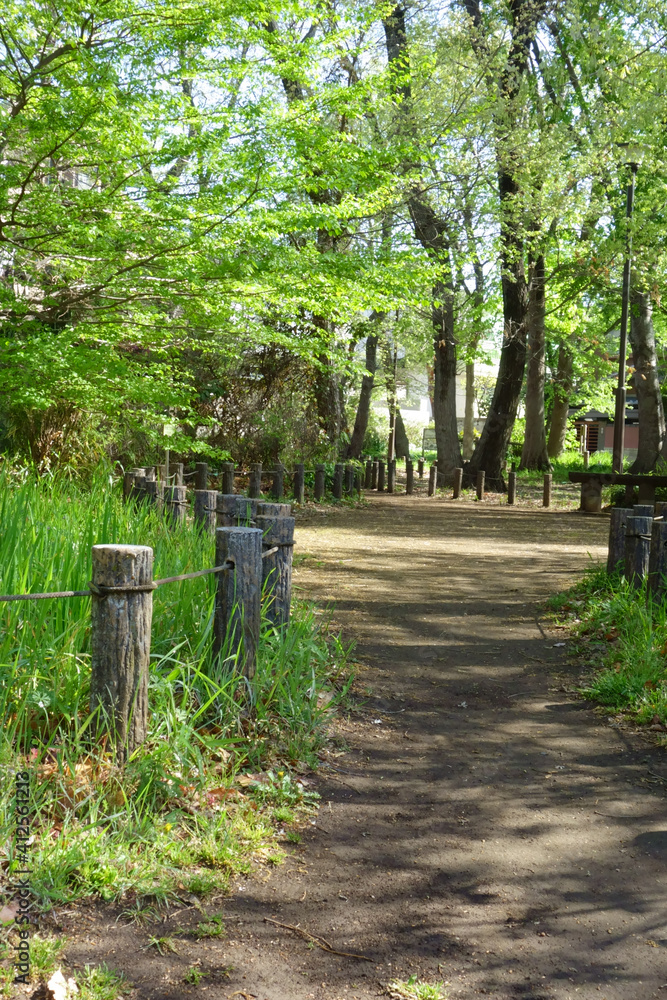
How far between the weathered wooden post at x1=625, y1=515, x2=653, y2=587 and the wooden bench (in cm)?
863

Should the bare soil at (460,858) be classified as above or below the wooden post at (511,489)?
below

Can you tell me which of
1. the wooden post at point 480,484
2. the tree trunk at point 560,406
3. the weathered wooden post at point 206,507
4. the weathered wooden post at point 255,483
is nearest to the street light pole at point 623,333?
the wooden post at point 480,484

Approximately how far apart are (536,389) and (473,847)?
89.0ft

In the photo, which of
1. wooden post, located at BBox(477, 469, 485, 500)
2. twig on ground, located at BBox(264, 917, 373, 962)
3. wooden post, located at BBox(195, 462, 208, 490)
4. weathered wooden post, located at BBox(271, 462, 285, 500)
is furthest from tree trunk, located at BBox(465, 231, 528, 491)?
twig on ground, located at BBox(264, 917, 373, 962)

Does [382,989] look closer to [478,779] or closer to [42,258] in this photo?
[478,779]

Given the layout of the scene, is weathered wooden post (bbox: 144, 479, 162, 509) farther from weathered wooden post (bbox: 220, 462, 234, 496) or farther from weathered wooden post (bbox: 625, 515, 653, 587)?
weathered wooden post (bbox: 220, 462, 234, 496)

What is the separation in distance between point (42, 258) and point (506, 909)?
8.75 metres

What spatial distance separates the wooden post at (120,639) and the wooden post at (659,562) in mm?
4124

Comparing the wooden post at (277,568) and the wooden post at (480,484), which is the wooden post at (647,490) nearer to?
the wooden post at (480,484)

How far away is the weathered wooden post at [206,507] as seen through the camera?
7195mm

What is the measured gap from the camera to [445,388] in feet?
84.9

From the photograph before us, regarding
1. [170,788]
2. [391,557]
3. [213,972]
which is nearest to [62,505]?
[170,788]

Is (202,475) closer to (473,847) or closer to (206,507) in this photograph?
(206,507)

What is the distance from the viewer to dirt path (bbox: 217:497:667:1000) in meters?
3.01
